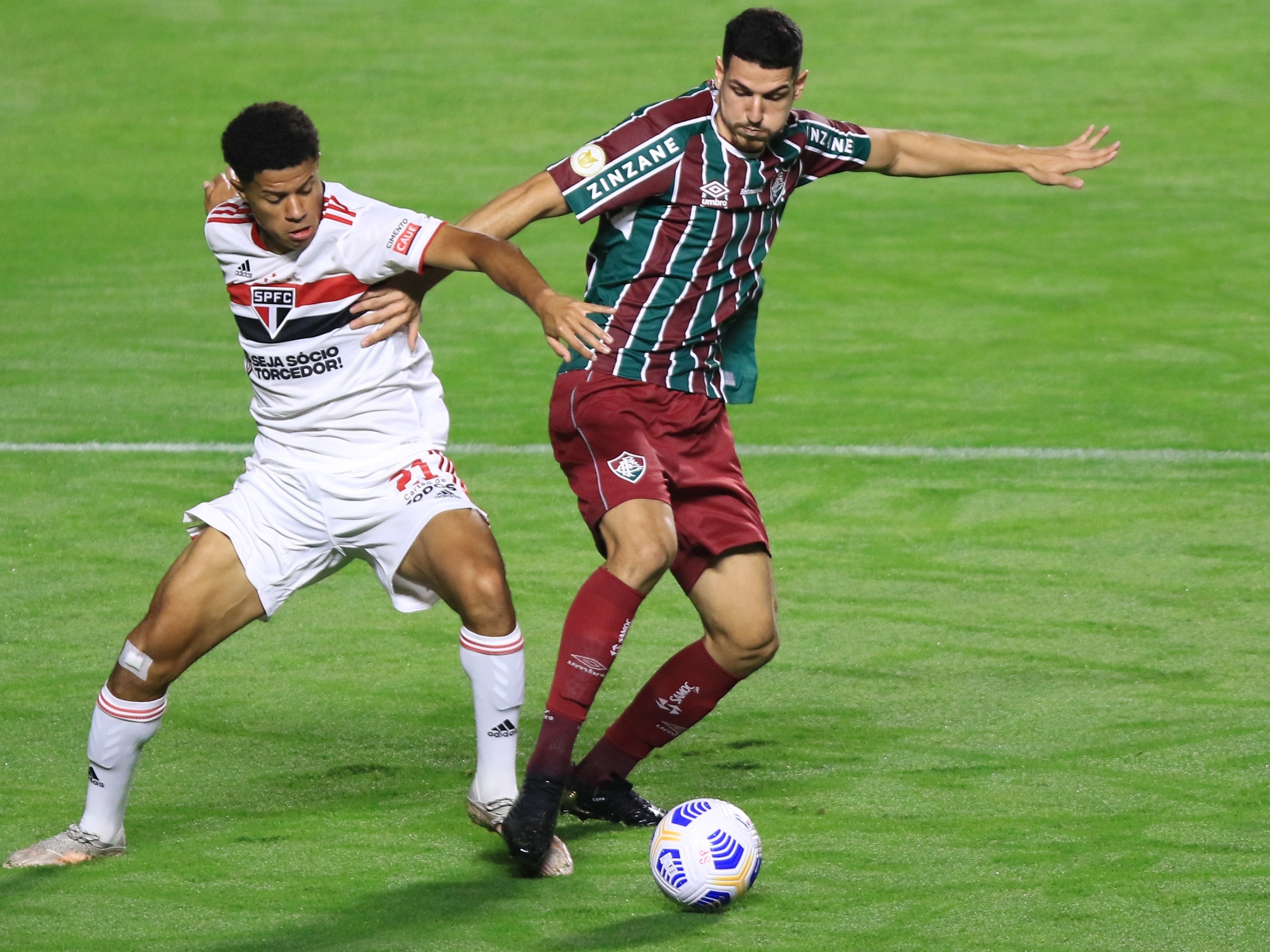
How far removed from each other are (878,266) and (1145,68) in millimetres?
6313

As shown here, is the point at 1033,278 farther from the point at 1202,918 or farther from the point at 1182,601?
the point at 1202,918

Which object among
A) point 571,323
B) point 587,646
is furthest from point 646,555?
point 571,323

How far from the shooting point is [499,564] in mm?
5219

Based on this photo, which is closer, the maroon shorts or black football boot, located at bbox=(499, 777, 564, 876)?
black football boot, located at bbox=(499, 777, 564, 876)

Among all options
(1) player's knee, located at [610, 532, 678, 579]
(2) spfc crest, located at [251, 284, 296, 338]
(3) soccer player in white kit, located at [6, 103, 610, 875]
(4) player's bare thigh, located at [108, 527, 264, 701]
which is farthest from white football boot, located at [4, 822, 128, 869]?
(1) player's knee, located at [610, 532, 678, 579]

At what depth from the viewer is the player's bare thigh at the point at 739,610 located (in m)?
5.54

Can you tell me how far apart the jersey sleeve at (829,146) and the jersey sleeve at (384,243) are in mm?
1229

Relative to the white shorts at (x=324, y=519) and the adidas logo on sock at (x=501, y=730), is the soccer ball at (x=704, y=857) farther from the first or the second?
the white shorts at (x=324, y=519)

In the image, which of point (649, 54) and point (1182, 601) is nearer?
point (1182, 601)

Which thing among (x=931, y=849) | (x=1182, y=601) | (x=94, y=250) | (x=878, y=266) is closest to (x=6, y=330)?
(x=94, y=250)

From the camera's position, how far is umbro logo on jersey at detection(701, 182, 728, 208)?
563 cm

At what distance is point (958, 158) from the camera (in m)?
6.10

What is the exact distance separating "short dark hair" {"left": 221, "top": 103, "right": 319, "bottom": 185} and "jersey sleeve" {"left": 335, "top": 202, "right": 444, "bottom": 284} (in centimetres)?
27

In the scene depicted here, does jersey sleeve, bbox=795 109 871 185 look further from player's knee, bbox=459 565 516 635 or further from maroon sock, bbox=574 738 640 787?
maroon sock, bbox=574 738 640 787
